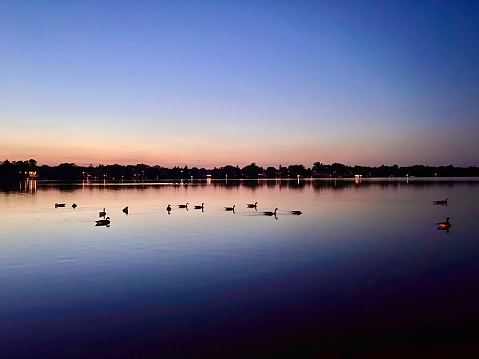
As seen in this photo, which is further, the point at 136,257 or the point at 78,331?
the point at 136,257

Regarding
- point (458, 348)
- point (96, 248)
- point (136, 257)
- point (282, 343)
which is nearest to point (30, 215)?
point (96, 248)

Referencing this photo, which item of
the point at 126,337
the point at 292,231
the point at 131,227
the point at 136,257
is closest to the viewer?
the point at 126,337

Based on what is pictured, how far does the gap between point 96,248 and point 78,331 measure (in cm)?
1274

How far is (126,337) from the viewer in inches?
423

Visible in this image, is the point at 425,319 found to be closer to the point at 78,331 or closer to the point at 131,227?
the point at 78,331

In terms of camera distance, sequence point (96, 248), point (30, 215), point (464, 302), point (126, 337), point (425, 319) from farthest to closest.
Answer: point (30, 215) < point (96, 248) < point (464, 302) < point (425, 319) < point (126, 337)

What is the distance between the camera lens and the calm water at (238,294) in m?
10.4

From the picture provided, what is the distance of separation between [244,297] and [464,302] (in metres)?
7.56

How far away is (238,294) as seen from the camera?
1427cm

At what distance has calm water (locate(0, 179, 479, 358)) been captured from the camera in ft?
34.2

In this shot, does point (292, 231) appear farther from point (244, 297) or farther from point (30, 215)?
point (30, 215)

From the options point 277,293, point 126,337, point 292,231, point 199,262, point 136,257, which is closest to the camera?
point 126,337

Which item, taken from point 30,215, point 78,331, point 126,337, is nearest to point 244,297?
point 126,337

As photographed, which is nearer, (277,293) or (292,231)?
(277,293)
